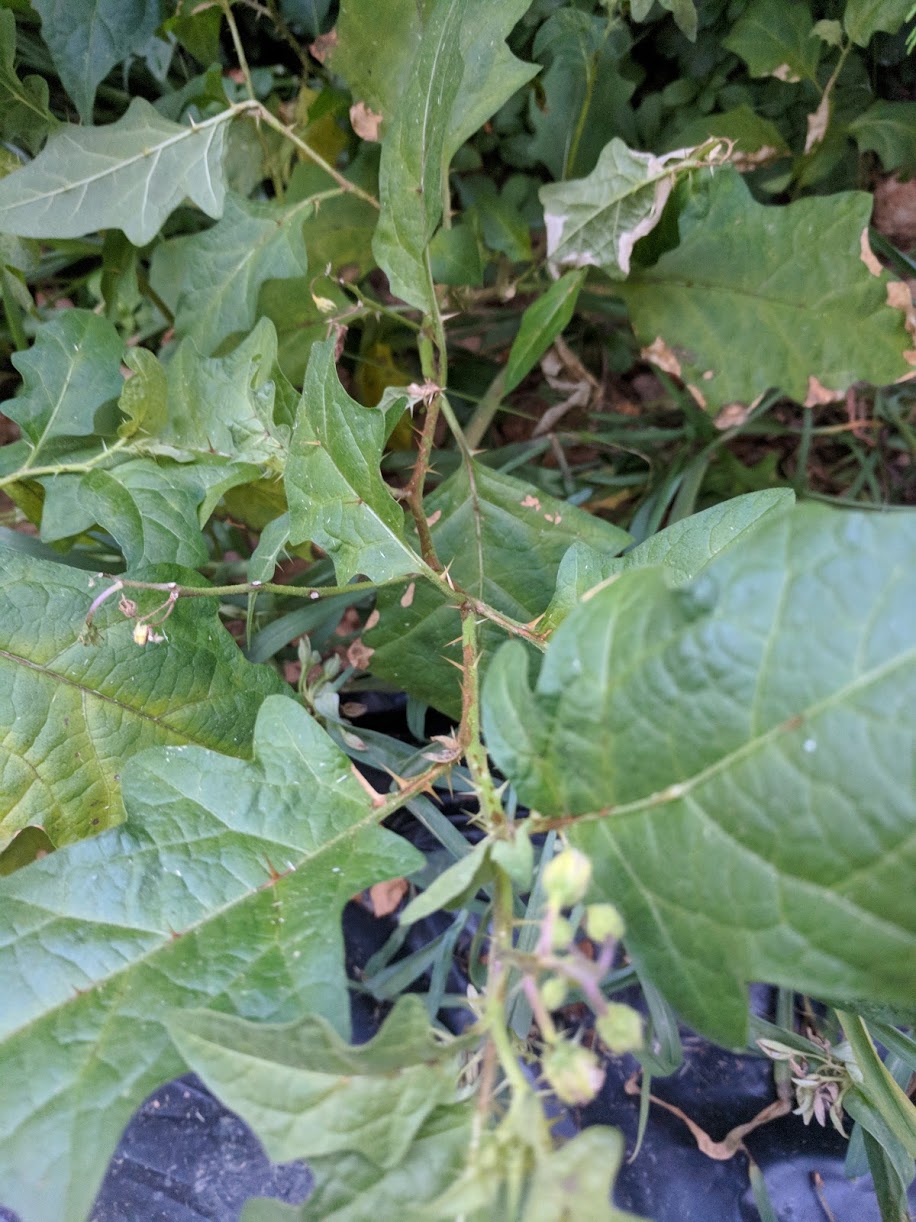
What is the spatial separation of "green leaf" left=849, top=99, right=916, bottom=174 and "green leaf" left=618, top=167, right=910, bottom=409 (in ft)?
0.87

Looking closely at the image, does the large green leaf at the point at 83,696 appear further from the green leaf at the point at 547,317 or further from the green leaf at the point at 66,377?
the green leaf at the point at 547,317

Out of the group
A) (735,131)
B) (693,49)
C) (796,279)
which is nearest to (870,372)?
(796,279)

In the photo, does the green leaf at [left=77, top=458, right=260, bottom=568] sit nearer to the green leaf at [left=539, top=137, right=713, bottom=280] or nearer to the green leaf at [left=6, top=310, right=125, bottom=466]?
the green leaf at [left=6, top=310, right=125, bottom=466]

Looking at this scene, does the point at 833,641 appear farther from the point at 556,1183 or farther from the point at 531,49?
the point at 531,49

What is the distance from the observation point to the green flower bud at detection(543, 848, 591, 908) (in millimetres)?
546

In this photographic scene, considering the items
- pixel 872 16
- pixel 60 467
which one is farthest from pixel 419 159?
pixel 872 16

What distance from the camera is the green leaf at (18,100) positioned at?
1.22 m

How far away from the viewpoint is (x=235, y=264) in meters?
1.39

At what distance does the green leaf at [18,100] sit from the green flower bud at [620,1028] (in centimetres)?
148

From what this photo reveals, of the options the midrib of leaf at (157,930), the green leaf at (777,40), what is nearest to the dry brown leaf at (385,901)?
the midrib of leaf at (157,930)

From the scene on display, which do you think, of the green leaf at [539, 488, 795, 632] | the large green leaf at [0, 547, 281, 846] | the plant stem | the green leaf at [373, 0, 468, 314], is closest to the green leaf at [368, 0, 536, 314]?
the green leaf at [373, 0, 468, 314]

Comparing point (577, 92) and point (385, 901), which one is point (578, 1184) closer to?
point (385, 901)

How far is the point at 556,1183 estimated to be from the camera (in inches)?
19.9

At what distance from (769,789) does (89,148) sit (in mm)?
1352
